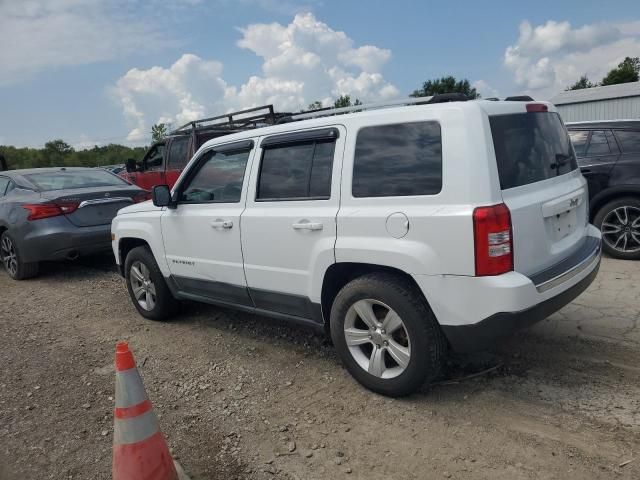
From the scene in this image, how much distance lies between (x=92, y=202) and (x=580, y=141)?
657cm

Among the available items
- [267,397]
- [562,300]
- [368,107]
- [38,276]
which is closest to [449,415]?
[562,300]

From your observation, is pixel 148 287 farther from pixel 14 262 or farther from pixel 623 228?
pixel 623 228

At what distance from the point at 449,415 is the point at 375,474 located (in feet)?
2.31

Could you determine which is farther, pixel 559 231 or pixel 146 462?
pixel 559 231

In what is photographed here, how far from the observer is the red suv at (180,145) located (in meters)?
9.45

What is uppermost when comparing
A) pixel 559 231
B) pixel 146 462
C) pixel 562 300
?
pixel 559 231

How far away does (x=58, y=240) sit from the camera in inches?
A: 266

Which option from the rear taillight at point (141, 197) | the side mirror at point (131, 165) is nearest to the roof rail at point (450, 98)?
the rear taillight at point (141, 197)

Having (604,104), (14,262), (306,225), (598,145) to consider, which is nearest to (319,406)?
(306,225)

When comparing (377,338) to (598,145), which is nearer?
(377,338)

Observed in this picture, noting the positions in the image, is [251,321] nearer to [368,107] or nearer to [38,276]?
[368,107]

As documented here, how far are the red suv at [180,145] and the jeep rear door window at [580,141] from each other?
14.6 ft

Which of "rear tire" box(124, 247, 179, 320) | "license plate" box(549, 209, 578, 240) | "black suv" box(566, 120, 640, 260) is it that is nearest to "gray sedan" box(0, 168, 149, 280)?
"rear tire" box(124, 247, 179, 320)

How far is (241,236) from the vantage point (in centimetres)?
400
